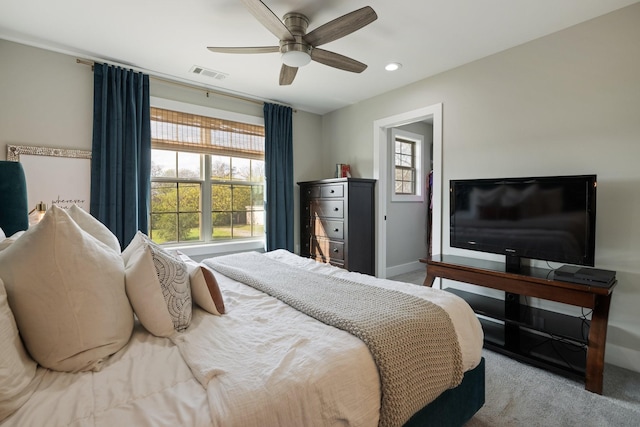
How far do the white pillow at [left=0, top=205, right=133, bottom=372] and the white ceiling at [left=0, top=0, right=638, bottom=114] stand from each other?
1.88 meters

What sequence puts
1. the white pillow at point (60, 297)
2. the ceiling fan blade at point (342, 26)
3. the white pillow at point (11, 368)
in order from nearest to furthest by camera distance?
the white pillow at point (11, 368) < the white pillow at point (60, 297) < the ceiling fan blade at point (342, 26)

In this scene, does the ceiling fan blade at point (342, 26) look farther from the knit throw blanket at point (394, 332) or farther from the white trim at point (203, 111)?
the white trim at point (203, 111)

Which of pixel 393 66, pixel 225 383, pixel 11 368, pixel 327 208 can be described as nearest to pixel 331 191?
pixel 327 208

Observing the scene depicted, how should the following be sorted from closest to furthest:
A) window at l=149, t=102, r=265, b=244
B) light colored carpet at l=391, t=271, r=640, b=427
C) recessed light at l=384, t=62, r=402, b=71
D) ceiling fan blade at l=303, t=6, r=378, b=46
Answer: light colored carpet at l=391, t=271, r=640, b=427, ceiling fan blade at l=303, t=6, r=378, b=46, recessed light at l=384, t=62, r=402, b=71, window at l=149, t=102, r=265, b=244

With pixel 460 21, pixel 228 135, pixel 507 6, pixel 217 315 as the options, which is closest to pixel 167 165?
pixel 228 135

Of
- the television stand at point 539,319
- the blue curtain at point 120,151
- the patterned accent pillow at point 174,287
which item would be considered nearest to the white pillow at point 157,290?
the patterned accent pillow at point 174,287

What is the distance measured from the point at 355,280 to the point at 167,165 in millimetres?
2731

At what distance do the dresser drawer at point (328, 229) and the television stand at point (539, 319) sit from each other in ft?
4.20

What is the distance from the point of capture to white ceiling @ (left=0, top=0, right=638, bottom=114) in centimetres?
210

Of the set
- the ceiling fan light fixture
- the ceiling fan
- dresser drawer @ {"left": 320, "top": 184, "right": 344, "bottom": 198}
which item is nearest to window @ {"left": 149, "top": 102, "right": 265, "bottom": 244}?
dresser drawer @ {"left": 320, "top": 184, "right": 344, "bottom": 198}

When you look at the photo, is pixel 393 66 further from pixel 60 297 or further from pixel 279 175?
pixel 60 297

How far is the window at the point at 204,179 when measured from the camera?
340cm

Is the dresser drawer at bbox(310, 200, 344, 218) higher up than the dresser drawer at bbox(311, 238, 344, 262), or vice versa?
the dresser drawer at bbox(310, 200, 344, 218)

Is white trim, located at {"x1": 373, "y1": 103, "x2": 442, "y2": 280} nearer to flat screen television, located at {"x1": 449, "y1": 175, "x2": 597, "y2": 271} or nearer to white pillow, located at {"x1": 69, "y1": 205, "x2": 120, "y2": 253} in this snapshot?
flat screen television, located at {"x1": 449, "y1": 175, "x2": 597, "y2": 271}
